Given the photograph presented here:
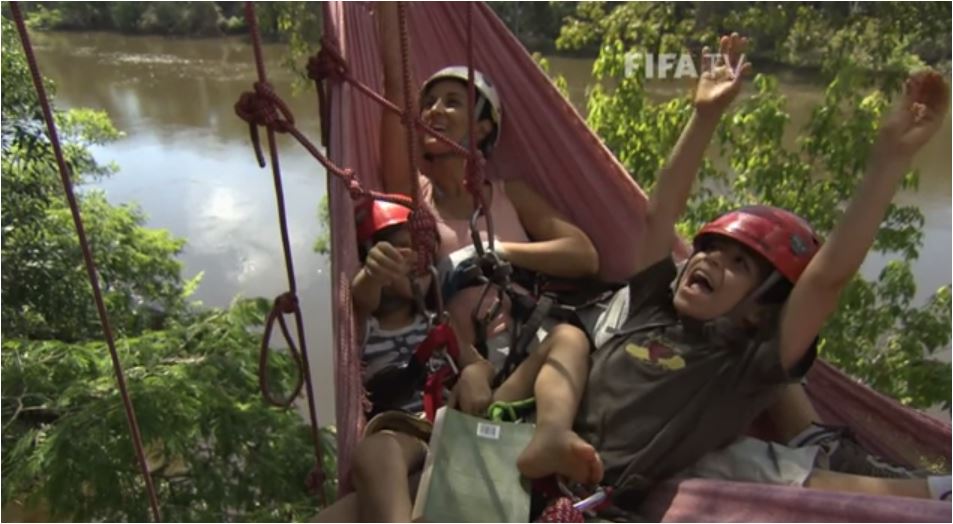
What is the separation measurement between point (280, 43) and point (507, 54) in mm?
7663

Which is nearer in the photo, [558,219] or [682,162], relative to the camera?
[682,162]

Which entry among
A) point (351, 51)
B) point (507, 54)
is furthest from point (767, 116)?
point (351, 51)

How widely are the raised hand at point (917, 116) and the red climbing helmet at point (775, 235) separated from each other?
15 cm

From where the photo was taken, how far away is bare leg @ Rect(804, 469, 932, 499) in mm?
1019

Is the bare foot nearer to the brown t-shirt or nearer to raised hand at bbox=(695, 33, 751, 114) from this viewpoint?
the brown t-shirt

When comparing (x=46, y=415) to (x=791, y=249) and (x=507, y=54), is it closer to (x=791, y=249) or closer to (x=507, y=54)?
(x=507, y=54)

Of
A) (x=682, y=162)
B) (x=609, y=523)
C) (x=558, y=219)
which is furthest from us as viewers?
(x=558, y=219)

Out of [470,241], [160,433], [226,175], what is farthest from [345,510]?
[226,175]

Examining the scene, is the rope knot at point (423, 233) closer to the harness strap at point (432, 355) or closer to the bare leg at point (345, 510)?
the harness strap at point (432, 355)

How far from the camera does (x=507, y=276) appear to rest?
4.25 ft

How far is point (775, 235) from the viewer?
1105mm

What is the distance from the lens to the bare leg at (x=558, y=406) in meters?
1.03

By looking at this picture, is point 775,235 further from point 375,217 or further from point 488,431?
point 375,217

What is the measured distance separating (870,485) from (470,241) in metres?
0.66
